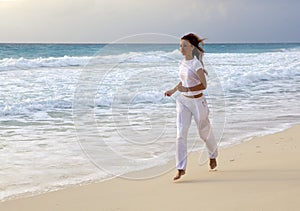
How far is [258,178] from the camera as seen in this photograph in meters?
4.76

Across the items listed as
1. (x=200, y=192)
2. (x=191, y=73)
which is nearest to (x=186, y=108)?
(x=191, y=73)

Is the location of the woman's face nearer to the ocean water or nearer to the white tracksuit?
the white tracksuit

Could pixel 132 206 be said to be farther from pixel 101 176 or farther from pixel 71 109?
pixel 71 109

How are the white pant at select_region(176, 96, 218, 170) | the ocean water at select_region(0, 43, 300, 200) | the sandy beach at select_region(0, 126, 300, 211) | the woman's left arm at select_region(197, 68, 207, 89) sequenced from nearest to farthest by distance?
the sandy beach at select_region(0, 126, 300, 211)
the woman's left arm at select_region(197, 68, 207, 89)
the white pant at select_region(176, 96, 218, 170)
the ocean water at select_region(0, 43, 300, 200)

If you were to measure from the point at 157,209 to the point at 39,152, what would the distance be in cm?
288

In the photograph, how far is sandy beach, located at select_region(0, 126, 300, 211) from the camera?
13.0 ft

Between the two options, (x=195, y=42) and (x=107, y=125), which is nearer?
(x=195, y=42)

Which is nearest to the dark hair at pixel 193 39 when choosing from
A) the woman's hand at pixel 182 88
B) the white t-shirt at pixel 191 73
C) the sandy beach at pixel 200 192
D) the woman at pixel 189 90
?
the woman at pixel 189 90

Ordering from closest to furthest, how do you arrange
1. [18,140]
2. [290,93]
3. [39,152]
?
[39,152], [18,140], [290,93]

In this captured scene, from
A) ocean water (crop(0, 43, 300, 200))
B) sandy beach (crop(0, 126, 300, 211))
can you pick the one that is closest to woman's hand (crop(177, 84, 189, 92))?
ocean water (crop(0, 43, 300, 200))

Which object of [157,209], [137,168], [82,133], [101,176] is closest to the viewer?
[157,209]

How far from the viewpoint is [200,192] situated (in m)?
4.38

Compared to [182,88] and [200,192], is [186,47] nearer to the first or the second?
[182,88]

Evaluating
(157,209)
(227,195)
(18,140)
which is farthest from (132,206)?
(18,140)
